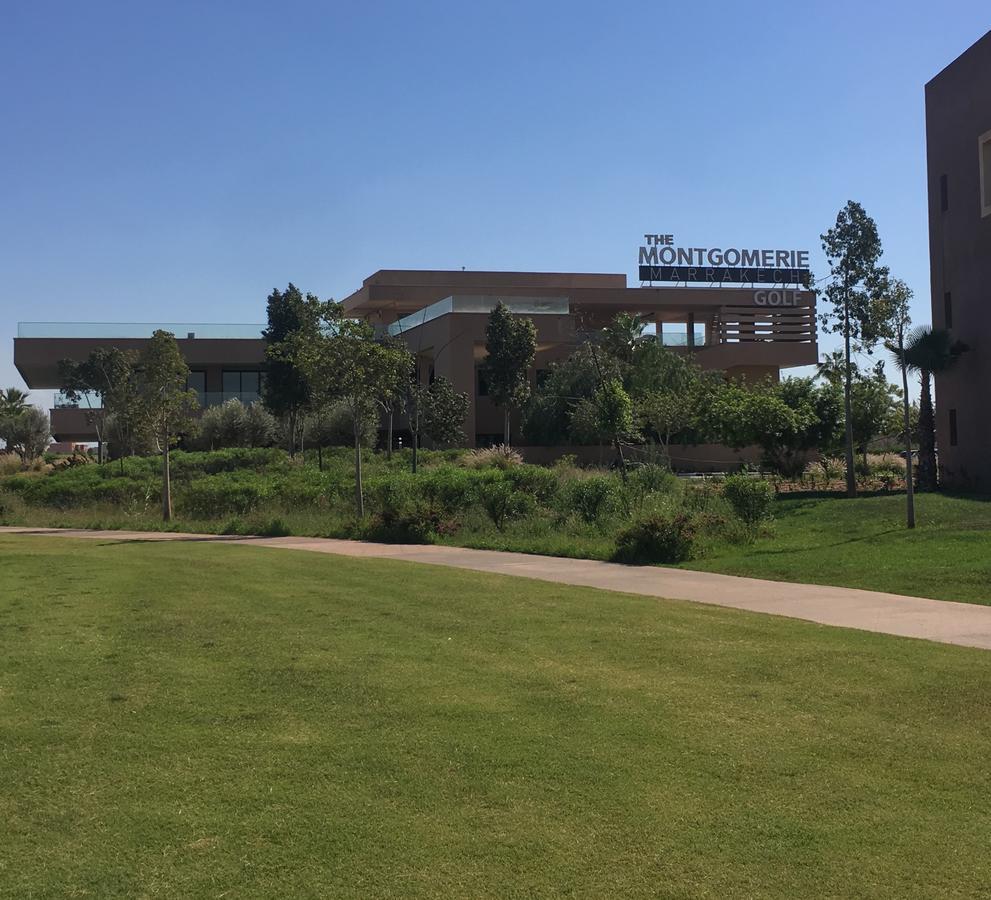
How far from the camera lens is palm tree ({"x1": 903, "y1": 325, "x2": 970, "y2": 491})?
28.9m

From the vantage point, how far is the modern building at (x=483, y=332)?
54.7 m

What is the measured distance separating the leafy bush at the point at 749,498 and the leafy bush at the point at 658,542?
2718mm

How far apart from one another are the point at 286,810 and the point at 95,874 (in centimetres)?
92

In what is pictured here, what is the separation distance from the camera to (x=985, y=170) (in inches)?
1139

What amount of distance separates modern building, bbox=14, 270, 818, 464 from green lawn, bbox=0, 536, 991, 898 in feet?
147

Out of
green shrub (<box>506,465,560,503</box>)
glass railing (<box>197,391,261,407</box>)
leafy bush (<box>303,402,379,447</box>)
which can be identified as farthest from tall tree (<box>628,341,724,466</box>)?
glass railing (<box>197,391,261,407</box>)

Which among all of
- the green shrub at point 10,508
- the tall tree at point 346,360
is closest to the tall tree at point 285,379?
the green shrub at point 10,508

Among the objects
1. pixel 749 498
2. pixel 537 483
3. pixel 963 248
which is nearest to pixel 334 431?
pixel 537 483

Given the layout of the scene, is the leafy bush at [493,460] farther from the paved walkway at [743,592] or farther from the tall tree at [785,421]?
the paved walkway at [743,592]

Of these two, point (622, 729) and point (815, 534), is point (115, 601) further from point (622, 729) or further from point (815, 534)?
point (815, 534)

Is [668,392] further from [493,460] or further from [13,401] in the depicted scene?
[13,401]

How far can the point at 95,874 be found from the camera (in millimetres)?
4234

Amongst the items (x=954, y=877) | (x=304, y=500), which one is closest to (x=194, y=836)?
(x=954, y=877)

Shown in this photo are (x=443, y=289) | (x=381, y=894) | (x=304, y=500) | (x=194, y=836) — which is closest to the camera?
(x=381, y=894)
